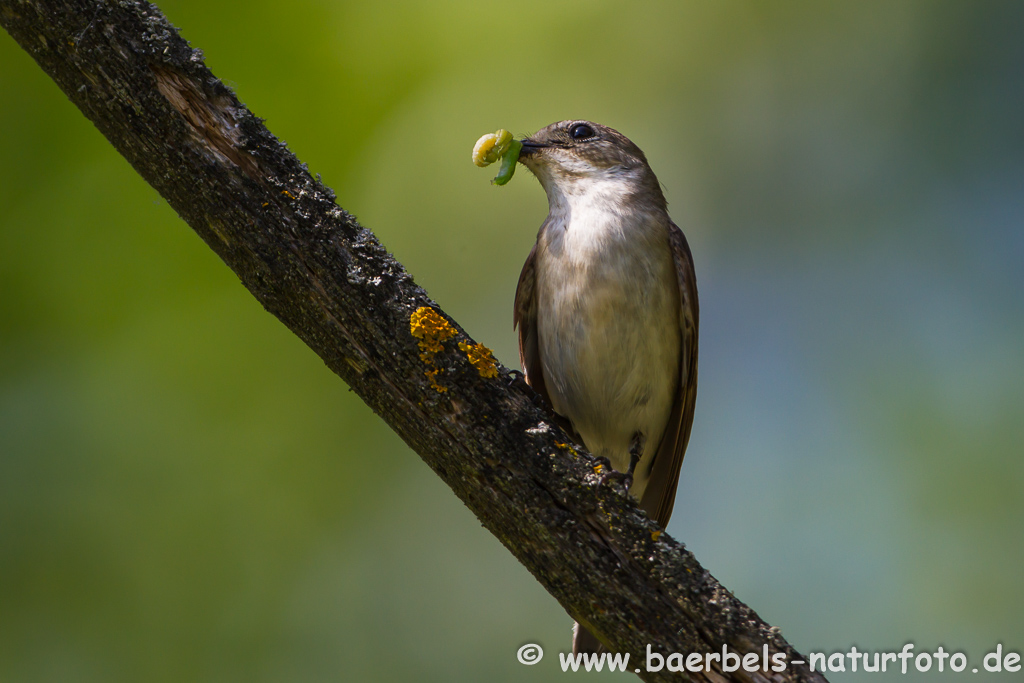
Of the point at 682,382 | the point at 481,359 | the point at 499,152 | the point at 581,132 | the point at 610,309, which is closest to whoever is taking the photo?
the point at 481,359

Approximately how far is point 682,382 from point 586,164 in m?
1.55

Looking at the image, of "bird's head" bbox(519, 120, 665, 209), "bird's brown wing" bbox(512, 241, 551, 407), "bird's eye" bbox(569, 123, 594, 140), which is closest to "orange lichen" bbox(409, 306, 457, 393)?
"bird's brown wing" bbox(512, 241, 551, 407)

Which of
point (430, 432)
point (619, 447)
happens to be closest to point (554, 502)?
point (430, 432)

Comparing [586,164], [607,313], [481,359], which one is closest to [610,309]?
[607,313]

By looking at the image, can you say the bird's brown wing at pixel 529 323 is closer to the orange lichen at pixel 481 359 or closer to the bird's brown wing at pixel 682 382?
the bird's brown wing at pixel 682 382

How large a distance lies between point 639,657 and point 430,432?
110cm

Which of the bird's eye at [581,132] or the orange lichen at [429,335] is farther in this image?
the bird's eye at [581,132]

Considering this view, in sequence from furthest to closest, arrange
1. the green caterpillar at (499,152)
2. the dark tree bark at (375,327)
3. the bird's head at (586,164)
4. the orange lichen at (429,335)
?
the bird's head at (586,164), the green caterpillar at (499,152), the orange lichen at (429,335), the dark tree bark at (375,327)

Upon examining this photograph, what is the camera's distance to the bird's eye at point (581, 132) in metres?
5.32

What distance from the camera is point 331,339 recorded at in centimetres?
295

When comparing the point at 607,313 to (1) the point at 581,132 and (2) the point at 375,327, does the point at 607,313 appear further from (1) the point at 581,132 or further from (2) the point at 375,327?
(2) the point at 375,327

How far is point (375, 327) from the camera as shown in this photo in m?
2.94

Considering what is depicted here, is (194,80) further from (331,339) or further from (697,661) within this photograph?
(697,661)

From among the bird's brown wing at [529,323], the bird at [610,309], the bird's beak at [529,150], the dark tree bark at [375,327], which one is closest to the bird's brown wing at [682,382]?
the bird at [610,309]
